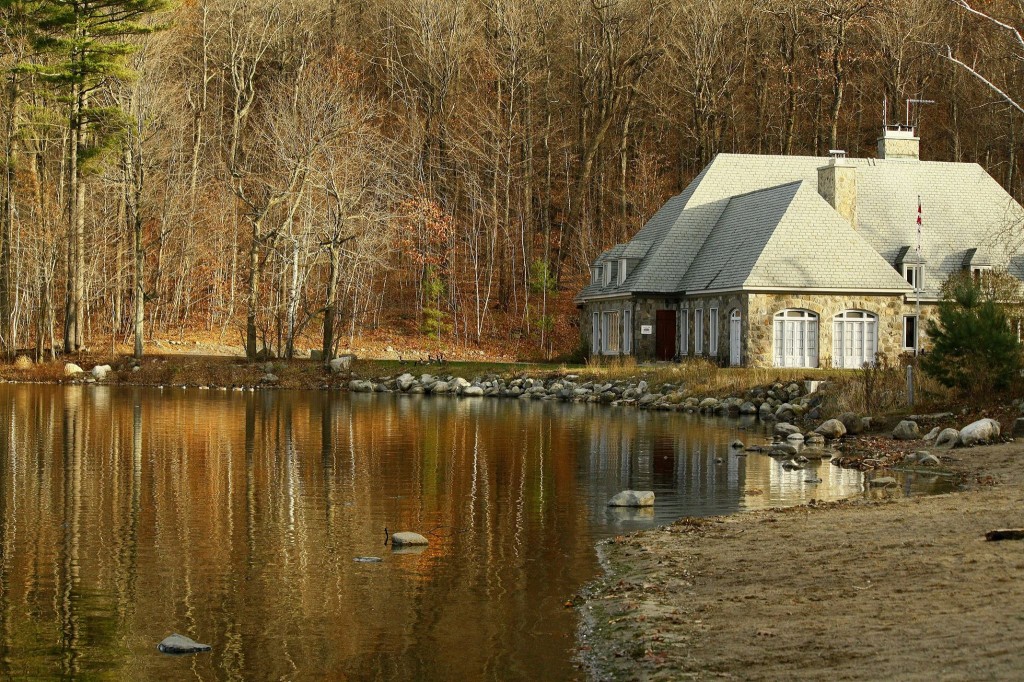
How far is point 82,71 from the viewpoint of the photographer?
48.2 m

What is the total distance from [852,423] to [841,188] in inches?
904

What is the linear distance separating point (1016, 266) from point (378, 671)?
4538cm

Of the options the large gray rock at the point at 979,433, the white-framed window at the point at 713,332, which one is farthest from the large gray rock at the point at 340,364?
the large gray rock at the point at 979,433

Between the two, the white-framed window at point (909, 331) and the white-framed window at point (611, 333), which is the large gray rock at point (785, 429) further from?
the white-framed window at point (611, 333)

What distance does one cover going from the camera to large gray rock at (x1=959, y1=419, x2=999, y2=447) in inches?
917

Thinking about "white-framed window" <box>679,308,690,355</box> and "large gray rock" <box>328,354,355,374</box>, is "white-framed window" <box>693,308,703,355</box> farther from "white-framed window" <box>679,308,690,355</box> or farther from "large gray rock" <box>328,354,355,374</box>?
"large gray rock" <box>328,354,355,374</box>

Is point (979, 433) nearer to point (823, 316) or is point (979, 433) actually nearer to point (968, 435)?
point (968, 435)

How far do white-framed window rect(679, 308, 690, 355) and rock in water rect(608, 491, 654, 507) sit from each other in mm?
31574

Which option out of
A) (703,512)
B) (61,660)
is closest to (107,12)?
(703,512)

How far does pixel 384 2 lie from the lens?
70.1 m

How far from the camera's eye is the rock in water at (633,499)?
17125 mm

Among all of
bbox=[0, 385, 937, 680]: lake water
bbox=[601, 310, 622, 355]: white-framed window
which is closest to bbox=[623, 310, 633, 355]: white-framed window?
bbox=[601, 310, 622, 355]: white-framed window

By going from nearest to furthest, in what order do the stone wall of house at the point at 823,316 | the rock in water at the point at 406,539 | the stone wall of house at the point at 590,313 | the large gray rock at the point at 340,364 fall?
the rock in water at the point at 406,539, the stone wall of house at the point at 823,316, the large gray rock at the point at 340,364, the stone wall of house at the point at 590,313

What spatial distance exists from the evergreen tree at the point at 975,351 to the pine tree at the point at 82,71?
33100mm
